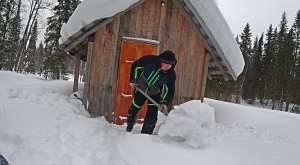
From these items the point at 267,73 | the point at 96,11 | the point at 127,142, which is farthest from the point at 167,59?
the point at 267,73

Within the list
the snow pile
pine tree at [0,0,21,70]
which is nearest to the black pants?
the snow pile

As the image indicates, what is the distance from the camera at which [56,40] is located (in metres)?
31.7

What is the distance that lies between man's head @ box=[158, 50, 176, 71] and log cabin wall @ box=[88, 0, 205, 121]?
8.08ft

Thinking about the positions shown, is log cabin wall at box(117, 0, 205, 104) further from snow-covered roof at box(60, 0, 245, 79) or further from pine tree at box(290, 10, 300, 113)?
pine tree at box(290, 10, 300, 113)

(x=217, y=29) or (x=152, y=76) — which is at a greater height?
(x=217, y=29)

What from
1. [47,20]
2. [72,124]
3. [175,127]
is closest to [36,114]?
[72,124]

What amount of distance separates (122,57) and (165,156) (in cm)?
441

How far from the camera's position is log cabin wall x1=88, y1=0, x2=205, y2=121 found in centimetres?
866

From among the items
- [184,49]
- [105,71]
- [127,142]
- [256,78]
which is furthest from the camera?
[256,78]

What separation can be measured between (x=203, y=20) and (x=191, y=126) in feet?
12.1

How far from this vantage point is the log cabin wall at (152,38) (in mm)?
8656

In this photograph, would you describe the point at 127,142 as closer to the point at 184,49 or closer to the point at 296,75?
the point at 184,49

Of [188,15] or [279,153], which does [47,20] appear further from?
[279,153]

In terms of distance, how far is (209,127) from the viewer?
18.7ft
